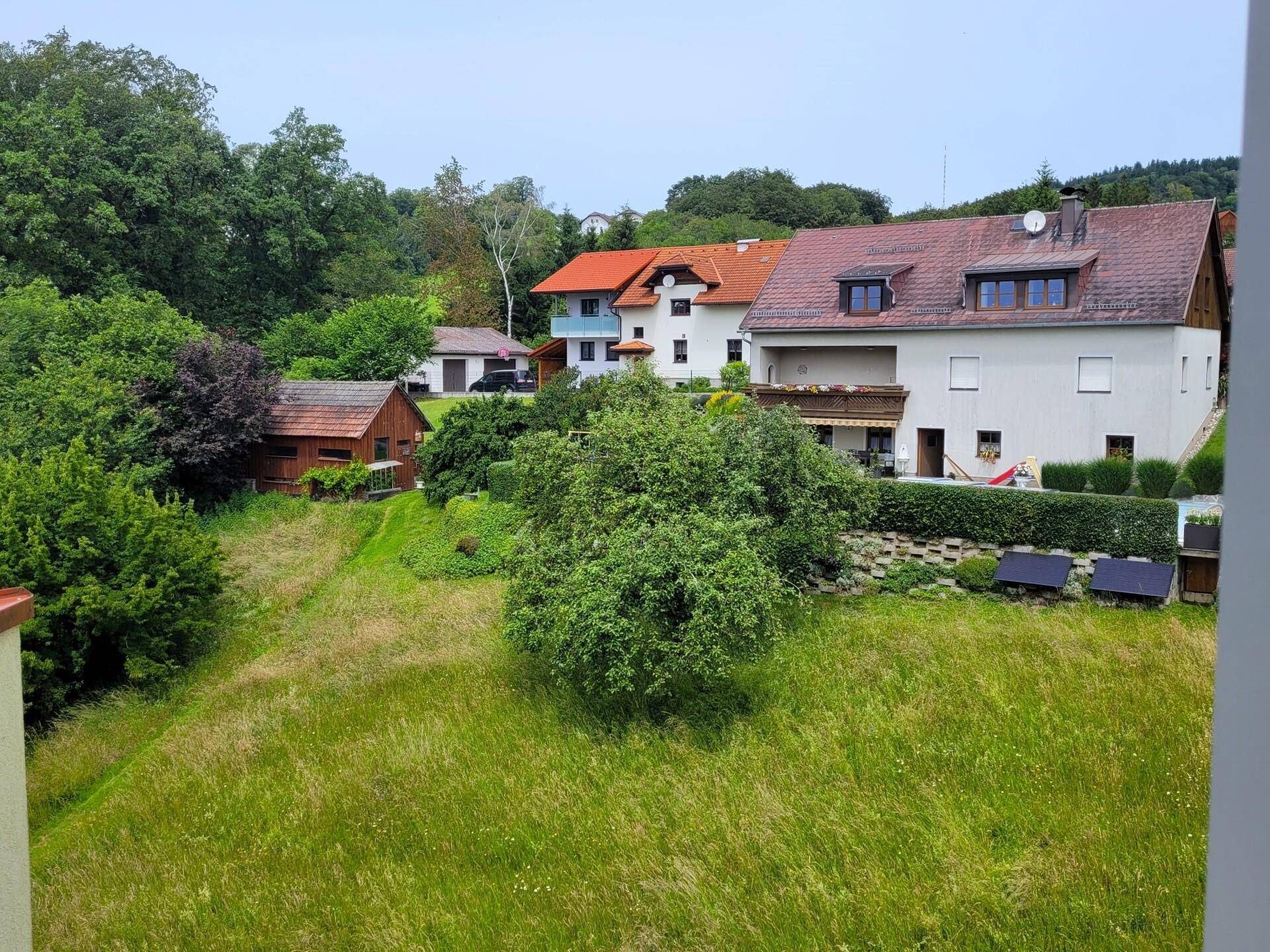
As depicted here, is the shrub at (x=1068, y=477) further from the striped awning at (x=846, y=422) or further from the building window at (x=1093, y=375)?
Answer: the striped awning at (x=846, y=422)

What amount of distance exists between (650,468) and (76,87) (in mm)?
41853

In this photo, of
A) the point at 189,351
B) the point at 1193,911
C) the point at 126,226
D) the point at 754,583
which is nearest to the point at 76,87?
the point at 126,226

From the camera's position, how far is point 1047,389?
89.6 feet

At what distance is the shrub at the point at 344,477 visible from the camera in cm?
3194

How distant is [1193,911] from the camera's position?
27.2 feet

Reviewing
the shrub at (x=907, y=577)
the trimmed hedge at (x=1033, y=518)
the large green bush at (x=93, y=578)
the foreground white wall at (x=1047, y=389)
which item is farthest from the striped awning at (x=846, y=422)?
the large green bush at (x=93, y=578)

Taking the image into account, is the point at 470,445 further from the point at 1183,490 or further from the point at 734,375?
the point at 1183,490

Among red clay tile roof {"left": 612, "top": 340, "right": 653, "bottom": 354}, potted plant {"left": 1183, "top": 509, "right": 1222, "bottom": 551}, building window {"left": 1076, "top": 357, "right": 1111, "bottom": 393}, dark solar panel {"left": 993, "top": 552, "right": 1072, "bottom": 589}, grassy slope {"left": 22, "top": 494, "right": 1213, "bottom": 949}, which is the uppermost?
red clay tile roof {"left": 612, "top": 340, "right": 653, "bottom": 354}

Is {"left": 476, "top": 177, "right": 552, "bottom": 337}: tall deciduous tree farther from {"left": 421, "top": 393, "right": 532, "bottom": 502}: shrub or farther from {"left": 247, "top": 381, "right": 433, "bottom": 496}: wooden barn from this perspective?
{"left": 421, "top": 393, "right": 532, "bottom": 502}: shrub

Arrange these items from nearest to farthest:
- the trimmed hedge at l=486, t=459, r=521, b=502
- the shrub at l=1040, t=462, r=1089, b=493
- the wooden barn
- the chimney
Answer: the shrub at l=1040, t=462, r=1089, b=493 < the trimmed hedge at l=486, t=459, r=521, b=502 < the chimney < the wooden barn

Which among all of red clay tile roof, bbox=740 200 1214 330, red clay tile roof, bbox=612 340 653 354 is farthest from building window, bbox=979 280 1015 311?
red clay tile roof, bbox=612 340 653 354

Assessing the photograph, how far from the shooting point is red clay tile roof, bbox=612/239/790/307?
4194cm

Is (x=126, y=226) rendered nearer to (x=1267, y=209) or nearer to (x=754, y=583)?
(x=754, y=583)

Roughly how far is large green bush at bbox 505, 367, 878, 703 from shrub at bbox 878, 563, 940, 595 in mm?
2384
